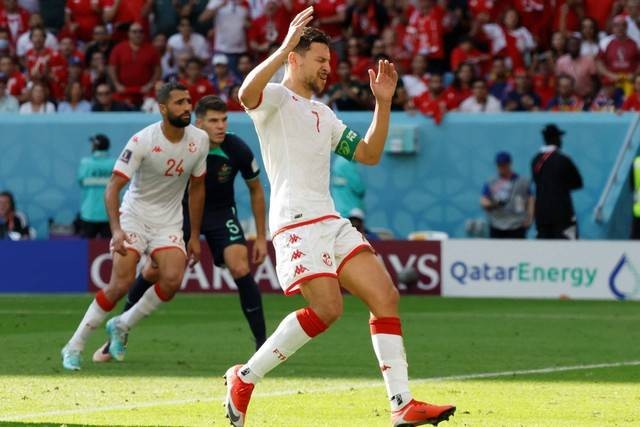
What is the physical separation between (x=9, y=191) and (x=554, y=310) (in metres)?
9.78

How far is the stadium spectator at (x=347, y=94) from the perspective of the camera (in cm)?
2361

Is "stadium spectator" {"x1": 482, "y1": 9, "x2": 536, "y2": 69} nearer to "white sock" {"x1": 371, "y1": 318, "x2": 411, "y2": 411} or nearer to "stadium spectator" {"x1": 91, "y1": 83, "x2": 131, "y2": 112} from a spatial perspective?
"stadium spectator" {"x1": 91, "y1": 83, "x2": 131, "y2": 112}

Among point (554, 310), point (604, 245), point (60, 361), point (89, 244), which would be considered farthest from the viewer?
point (89, 244)

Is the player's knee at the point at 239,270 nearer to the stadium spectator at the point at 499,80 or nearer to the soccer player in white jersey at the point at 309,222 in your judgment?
the soccer player in white jersey at the point at 309,222

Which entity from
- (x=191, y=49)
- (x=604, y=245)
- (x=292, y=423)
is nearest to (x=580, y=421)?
(x=292, y=423)

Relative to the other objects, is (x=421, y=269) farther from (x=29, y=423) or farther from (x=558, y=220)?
(x=29, y=423)

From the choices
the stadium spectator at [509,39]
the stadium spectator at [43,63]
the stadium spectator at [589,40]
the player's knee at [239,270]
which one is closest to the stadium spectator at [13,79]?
the stadium spectator at [43,63]

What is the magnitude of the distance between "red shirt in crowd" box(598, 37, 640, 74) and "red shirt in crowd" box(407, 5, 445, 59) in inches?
100

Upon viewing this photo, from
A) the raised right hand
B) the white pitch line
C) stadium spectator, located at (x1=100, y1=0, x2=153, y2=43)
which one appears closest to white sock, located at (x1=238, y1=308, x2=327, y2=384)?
the white pitch line

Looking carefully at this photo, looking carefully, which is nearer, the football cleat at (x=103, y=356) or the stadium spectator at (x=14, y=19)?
the football cleat at (x=103, y=356)

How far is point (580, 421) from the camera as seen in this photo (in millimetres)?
8977

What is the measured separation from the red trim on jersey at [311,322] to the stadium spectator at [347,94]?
49.7ft

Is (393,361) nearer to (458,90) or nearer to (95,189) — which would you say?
(95,189)

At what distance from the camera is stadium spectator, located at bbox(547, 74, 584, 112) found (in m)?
23.2
